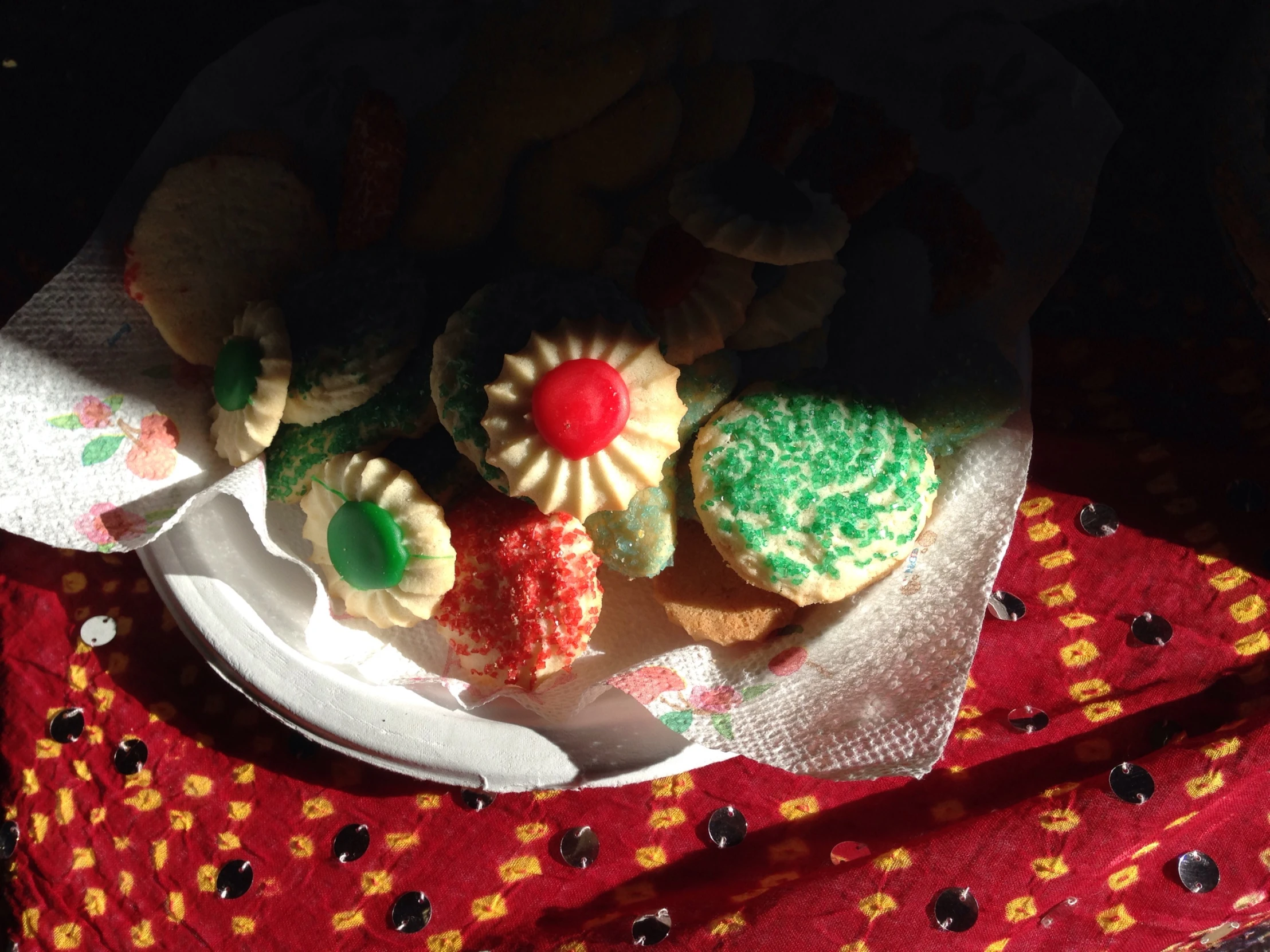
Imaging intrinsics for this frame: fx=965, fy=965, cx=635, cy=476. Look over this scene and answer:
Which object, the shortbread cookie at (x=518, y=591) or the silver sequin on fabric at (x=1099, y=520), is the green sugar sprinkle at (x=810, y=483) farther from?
the silver sequin on fabric at (x=1099, y=520)

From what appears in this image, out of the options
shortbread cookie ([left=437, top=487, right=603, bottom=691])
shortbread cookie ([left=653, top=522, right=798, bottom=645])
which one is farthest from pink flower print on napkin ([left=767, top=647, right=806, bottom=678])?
shortbread cookie ([left=437, top=487, right=603, bottom=691])

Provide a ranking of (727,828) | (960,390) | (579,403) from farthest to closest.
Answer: (727,828), (960,390), (579,403)

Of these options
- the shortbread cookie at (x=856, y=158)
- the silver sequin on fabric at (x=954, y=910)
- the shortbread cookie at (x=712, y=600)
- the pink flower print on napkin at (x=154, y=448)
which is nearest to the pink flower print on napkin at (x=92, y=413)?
the pink flower print on napkin at (x=154, y=448)

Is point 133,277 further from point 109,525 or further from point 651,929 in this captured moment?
point 651,929

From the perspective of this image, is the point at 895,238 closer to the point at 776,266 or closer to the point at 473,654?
the point at 776,266

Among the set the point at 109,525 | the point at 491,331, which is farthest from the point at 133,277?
the point at 491,331

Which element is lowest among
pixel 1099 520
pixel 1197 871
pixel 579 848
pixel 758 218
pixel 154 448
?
pixel 1197 871

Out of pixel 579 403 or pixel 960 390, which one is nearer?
pixel 579 403

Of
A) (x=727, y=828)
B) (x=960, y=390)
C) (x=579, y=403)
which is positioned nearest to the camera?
(x=579, y=403)
